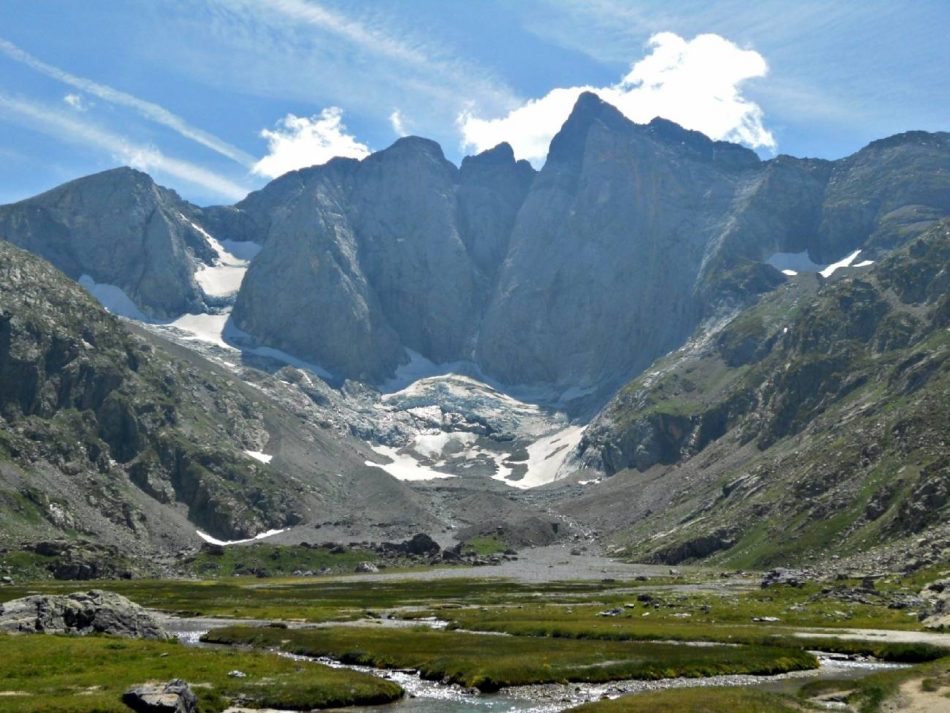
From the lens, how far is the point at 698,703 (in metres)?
51.2

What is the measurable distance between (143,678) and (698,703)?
31401mm

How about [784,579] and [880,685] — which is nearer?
[880,685]

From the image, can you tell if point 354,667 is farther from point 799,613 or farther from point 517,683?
point 799,613

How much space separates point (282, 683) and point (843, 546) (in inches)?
5631

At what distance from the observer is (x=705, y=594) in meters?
132

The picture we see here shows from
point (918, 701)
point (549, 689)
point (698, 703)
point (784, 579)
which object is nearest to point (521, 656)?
point (549, 689)

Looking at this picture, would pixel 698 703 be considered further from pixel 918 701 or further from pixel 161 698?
pixel 161 698

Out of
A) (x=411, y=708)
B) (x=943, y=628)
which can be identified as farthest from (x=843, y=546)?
(x=411, y=708)

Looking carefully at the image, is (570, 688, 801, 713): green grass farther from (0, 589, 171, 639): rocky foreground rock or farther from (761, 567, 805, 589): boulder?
(761, 567, 805, 589): boulder

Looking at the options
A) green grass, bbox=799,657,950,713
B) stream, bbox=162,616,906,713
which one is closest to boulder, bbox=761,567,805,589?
stream, bbox=162,616,906,713

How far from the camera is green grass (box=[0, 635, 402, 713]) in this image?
48438mm

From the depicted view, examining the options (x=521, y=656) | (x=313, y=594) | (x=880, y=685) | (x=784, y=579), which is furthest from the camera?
(x=313, y=594)

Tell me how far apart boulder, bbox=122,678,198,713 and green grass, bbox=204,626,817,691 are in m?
20.3

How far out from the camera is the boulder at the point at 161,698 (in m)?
46.0
